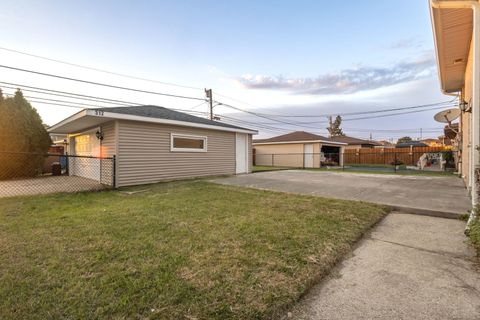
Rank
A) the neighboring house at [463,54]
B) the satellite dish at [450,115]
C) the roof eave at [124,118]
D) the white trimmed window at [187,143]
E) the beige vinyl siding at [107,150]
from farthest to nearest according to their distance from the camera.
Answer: the white trimmed window at [187,143], the satellite dish at [450,115], the beige vinyl siding at [107,150], the roof eave at [124,118], the neighboring house at [463,54]

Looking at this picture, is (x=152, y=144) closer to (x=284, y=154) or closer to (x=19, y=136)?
(x=19, y=136)

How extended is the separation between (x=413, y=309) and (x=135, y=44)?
41.2ft

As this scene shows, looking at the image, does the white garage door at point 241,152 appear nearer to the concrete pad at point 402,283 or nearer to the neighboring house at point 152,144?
the neighboring house at point 152,144

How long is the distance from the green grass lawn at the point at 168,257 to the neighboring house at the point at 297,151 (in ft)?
51.7

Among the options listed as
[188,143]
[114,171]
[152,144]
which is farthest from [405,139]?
[114,171]

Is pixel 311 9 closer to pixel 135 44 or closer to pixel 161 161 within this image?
pixel 135 44

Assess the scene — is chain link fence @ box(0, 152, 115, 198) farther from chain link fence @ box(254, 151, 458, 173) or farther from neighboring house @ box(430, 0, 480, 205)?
chain link fence @ box(254, 151, 458, 173)

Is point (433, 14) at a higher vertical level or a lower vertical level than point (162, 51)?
lower

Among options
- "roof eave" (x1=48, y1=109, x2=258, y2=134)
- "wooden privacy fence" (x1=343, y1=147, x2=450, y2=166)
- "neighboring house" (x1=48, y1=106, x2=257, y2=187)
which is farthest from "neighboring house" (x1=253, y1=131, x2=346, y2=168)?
"roof eave" (x1=48, y1=109, x2=258, y2=134)

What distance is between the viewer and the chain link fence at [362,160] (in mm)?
16891

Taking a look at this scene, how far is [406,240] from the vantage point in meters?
3.12

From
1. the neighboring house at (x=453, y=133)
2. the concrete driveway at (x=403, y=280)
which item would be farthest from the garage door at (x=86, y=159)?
the neighboring house at (x=453, y=133)

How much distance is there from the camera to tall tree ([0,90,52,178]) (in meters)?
10.1

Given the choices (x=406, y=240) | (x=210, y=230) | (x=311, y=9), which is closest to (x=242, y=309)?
(x=210, y=230)
